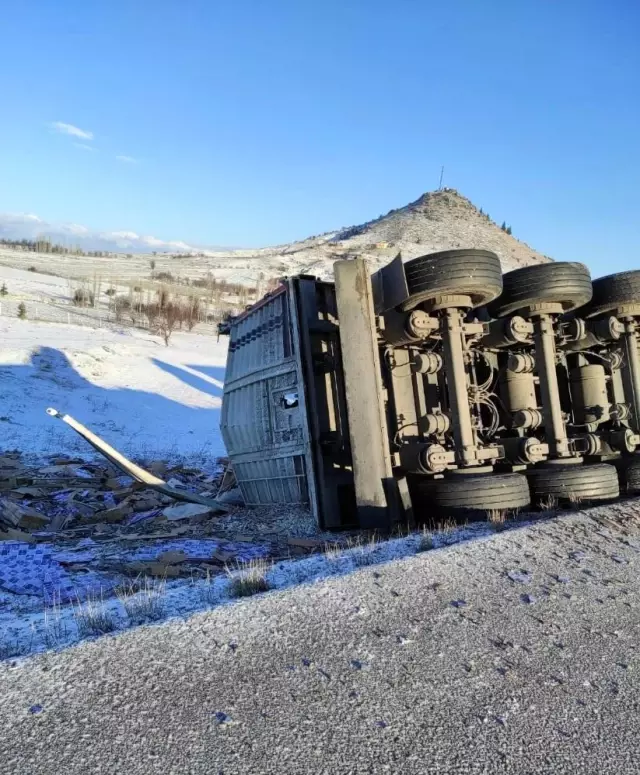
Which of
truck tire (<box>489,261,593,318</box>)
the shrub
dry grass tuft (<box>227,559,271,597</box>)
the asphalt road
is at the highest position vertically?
the shrub

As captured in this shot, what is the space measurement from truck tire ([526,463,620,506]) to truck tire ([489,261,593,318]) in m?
1.98

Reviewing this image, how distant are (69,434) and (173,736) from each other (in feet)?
48.5

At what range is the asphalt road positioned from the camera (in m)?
2.25

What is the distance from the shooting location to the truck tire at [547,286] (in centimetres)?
742

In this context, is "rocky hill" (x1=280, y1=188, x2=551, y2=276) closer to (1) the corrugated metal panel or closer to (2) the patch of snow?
(1) the corrugated metal panel

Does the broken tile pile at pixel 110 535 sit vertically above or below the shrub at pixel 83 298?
below

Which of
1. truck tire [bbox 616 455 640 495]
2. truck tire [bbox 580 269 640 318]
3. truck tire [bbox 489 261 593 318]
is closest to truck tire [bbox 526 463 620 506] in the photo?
truck tire [bbox 616 455 640 495]

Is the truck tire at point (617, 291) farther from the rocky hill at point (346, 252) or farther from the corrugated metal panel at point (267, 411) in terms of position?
the rocky hill at point (346, 252)

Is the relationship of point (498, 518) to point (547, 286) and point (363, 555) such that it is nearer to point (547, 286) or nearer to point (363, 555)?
point (363, 555)

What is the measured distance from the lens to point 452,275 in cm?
662

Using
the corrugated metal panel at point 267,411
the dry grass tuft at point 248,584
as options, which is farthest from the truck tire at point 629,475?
the dry grass tuft at point 248,584

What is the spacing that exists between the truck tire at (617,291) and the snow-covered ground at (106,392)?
32.7 ft

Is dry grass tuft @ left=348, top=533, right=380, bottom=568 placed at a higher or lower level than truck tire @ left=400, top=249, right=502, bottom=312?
lower

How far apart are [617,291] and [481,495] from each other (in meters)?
3.82
